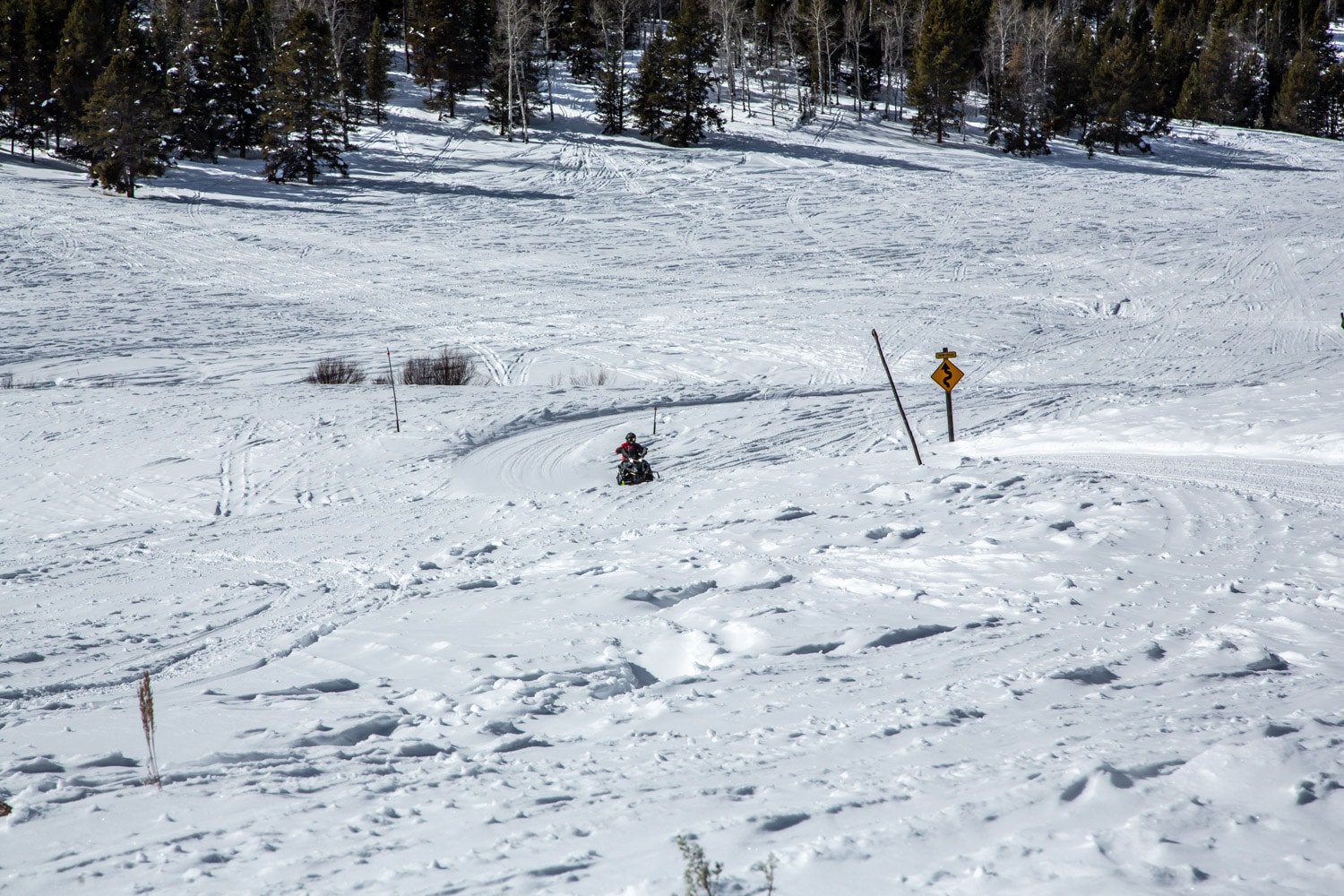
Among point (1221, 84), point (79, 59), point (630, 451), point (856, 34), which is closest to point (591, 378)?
point (630, 451)

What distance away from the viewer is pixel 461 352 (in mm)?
24219

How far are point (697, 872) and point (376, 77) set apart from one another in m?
61.1

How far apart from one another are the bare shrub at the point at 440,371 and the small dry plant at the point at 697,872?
19210mm

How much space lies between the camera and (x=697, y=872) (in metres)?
2.87

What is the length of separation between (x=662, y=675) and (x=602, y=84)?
60.8 m

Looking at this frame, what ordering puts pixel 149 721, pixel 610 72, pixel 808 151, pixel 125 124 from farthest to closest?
pixel 610 72, pixel 808 151, pixel 125 124, pixel 149 721

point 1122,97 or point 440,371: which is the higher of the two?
point 1122,97

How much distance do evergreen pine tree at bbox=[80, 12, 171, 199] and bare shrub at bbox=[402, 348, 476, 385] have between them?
28.7 meters

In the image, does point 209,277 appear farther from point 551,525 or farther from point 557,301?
point 551,525

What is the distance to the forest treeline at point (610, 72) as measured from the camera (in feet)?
146

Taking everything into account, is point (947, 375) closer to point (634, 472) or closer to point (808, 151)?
point (634, 472)

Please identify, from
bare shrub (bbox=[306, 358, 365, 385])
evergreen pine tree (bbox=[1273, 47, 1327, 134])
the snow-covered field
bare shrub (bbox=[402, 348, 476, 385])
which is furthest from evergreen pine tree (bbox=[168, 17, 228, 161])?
evergreen pine tree (bbox=[1273, 47, 1327, 134])

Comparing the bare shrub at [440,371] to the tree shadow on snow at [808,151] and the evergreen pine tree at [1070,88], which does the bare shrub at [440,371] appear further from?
the evergreen pine tree at [1070,88]

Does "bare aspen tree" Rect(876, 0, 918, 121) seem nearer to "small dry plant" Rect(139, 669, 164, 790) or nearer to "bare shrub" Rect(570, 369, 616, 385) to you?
"bare shrub" Rect(570, 369, 616, 385)
